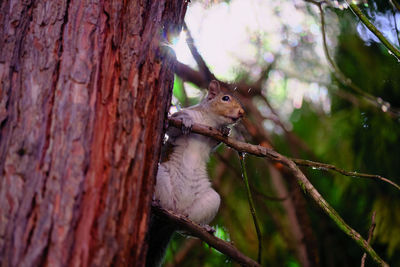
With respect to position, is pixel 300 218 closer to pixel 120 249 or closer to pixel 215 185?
pixel 215 185

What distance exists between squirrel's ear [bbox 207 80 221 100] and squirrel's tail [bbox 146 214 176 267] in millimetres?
1034

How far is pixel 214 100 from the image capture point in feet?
8.39

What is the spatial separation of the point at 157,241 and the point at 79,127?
97cm

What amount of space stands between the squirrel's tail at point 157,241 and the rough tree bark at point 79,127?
71 centimetres

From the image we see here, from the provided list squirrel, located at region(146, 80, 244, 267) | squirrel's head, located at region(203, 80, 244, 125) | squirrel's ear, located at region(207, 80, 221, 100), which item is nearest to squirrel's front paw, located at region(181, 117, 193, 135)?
squirrel, located at region(146, 80, 244, 267)

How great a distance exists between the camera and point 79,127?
42.7 inches

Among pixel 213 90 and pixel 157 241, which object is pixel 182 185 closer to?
pixel 157 241

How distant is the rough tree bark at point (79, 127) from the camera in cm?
99

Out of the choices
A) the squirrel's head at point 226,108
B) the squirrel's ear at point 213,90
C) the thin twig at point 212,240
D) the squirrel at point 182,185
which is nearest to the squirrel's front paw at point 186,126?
the squirrel at point 182,185

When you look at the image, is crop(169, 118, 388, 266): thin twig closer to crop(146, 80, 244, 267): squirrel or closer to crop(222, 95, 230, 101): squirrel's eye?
crop(146, 80, 244, 267): squirrel

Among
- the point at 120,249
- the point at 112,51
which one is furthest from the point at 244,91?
the point at 120,249

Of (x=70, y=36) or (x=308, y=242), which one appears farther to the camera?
(x=308, y=242)

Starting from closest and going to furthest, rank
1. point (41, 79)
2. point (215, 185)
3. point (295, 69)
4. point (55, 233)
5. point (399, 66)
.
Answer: point (55, 233) → point (41, 79) → point (399, 66) → point (215, 185) → point (295, 69)

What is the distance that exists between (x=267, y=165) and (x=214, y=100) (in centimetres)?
119
